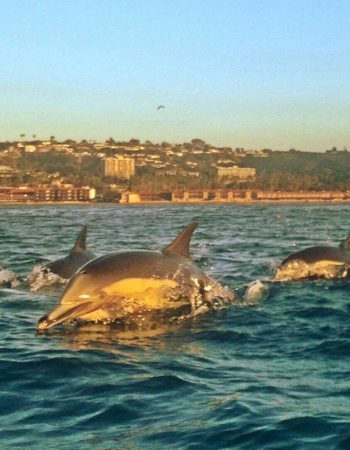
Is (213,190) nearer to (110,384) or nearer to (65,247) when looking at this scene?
(65,247)

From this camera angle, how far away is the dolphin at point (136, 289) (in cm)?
1119

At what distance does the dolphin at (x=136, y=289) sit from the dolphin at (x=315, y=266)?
3628 millimetres

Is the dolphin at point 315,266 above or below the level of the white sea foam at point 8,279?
above

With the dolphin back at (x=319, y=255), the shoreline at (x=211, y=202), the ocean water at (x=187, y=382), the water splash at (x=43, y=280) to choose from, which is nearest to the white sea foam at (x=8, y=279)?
the water splash at (x=43, y=280)

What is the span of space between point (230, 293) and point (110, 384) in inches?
228

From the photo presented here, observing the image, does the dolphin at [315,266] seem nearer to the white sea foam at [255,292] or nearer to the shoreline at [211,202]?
the white sea foam at [255,292]

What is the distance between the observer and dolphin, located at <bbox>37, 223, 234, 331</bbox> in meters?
11.2

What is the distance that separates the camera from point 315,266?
55.1ft

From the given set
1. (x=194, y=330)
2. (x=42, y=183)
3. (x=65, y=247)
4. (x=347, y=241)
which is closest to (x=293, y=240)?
(x=65, y=247)

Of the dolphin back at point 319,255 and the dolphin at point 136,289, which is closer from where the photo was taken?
the dolphin at point 136,289

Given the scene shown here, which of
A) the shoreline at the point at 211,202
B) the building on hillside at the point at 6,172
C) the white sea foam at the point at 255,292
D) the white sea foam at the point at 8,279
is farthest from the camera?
the building on hillside at the point at 6,172

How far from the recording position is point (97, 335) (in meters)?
10.8

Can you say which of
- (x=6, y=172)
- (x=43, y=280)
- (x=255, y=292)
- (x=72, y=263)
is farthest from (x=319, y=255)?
(x=6, y=172)

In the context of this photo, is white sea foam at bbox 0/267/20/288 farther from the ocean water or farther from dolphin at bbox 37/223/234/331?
dolphin at bbox 37/223/234/331
